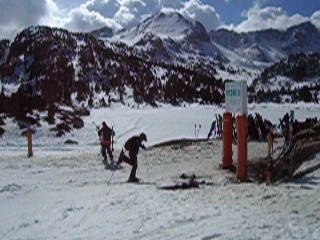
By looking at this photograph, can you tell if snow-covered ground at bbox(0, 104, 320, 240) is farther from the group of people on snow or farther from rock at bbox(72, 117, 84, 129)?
rock at bbox(72, 117, 84, 129)

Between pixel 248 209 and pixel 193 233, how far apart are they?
1901 mm

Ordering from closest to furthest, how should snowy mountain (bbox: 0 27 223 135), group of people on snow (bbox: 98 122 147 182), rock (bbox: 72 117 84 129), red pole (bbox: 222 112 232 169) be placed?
group of people on snow (bbox: 98 122 147 182) → red pole (bbox: 222 112 232 169) → rock (bbox: 72 117 84 129) → snowy mountain (bbox: 0 27 223 135)

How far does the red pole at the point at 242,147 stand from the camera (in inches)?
642

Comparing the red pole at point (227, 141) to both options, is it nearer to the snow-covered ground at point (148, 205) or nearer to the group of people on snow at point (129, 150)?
the snow-covered ground at point (148, 205)

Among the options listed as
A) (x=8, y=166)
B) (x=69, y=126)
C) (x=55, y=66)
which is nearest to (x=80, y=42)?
(x=55, y=66)

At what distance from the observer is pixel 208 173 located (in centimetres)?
1869

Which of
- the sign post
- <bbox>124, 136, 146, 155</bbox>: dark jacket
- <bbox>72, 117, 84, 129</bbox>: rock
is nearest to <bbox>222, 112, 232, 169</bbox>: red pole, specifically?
the sign post

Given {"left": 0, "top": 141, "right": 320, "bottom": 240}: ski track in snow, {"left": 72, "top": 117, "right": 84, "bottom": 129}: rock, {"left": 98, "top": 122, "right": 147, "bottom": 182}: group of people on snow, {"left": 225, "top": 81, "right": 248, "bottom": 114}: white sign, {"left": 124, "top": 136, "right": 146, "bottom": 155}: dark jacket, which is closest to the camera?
{"left": 0, "top": 141, "right": 320, "bottom": 240}: ski track in snow

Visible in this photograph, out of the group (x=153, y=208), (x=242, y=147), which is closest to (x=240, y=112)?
(x=242, y=147)

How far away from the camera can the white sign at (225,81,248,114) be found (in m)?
16.8

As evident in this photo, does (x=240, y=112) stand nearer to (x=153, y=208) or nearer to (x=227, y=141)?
(x=227, y=141)

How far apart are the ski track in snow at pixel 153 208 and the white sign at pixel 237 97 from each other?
210 centimetres

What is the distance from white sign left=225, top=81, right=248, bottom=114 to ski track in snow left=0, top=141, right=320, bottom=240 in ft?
6.88

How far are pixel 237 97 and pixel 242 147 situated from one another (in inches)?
66.0
